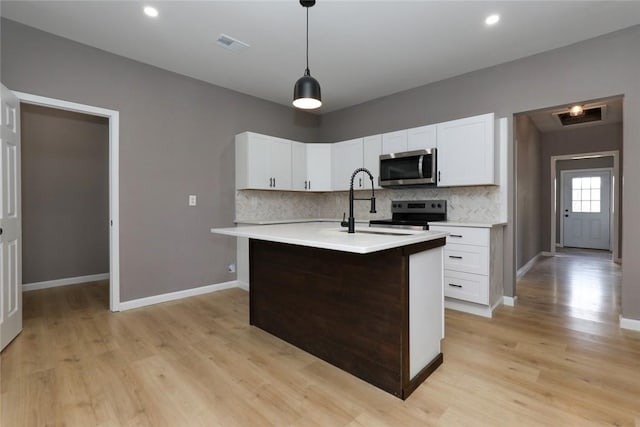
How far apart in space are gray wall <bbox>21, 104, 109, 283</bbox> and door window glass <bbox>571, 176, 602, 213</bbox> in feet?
32.9

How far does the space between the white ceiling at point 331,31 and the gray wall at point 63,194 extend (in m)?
2.03

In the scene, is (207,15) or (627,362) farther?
(207,15)

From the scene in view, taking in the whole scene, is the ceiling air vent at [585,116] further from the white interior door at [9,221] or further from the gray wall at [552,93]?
the white interior door at [9,221]

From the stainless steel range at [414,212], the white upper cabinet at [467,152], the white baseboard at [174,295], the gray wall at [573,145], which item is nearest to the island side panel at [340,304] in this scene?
the white baseboard at [174,295]

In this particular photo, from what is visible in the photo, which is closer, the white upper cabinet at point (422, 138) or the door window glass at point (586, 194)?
the white upper cabinet at point (422, 138)

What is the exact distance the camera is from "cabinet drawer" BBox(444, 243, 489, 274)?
10.2ft

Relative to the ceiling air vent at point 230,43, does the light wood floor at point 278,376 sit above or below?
below

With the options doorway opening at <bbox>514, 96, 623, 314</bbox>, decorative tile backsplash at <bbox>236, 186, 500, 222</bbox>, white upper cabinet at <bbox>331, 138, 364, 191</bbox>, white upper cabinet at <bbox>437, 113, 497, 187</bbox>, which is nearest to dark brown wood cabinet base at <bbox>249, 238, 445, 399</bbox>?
white upper cabinet at <bbox>437, 113, 497, 187</bbox>

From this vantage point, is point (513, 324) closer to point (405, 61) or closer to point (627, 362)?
point (627, 362)

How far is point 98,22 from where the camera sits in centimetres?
272

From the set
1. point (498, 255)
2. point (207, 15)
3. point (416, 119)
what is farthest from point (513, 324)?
point (207, 15)

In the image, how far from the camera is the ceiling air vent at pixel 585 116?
5.20 m

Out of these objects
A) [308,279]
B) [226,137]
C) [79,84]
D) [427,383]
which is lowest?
[427,383]

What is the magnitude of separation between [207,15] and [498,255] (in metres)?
3.67
